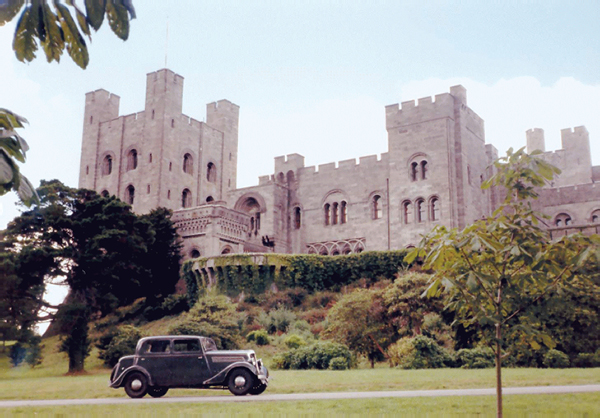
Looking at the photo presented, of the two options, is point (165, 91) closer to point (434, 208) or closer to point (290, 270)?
point (290, 270)

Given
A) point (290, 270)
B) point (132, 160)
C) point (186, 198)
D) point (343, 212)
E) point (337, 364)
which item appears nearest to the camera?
point (337, 364)

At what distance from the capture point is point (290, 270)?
3559 centimetres

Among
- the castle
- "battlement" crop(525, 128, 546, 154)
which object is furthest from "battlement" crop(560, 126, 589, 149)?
"battlement" crop(525, 128, 546, 154)

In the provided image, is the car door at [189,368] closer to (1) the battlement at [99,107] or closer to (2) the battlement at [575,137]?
(1) the battlement at [99,107]

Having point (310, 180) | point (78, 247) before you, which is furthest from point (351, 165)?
point (78, 247)

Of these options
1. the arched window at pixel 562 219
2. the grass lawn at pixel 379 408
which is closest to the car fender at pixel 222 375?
the grass lawn at pixel 379 408

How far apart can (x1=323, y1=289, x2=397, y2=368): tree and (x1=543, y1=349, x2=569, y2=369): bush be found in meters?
5.70

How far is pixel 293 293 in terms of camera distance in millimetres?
34656

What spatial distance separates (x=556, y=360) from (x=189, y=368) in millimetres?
11583

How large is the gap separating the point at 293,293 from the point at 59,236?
471 inches

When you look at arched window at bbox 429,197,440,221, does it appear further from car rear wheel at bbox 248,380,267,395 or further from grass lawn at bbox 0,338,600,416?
car rear wheel at bbox 248,380,267,395

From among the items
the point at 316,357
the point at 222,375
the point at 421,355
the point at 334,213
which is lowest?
→ the point at 222,375

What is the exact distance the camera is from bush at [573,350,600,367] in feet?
66.3

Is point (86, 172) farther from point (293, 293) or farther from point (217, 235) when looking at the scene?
point (293, 293)
